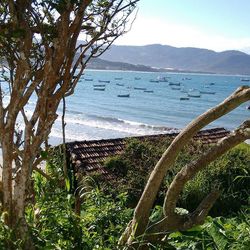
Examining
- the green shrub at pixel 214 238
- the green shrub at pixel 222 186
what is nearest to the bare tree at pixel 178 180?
the green shrub at pixel 214 238

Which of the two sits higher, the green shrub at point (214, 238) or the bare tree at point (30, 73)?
the bare tree at point (30, 73)

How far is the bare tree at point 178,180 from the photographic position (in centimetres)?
307

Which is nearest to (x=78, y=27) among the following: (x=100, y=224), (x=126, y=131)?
(x=100, y=224)

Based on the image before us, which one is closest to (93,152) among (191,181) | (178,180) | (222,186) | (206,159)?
(191,181)

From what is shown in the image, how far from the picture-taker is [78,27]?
307 centimetres

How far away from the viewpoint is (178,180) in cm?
328

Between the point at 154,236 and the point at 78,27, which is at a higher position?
the point at 78,27

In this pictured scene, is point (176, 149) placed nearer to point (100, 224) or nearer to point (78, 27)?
point (100, 224)

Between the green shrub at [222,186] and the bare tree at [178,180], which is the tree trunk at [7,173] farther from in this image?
the green shrub at [222,186]

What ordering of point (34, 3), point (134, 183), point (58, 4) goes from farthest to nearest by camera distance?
point (134, 183) < point (34, 3) < point (58, 4)

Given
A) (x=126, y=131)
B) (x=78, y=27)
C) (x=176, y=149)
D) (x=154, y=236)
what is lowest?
(x=126, y=131)

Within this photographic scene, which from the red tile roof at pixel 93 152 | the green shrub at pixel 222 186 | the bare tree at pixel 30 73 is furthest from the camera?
the red tile roof at pixel 93 152

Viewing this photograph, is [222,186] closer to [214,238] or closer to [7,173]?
[214,238]

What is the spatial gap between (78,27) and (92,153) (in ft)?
29.6
